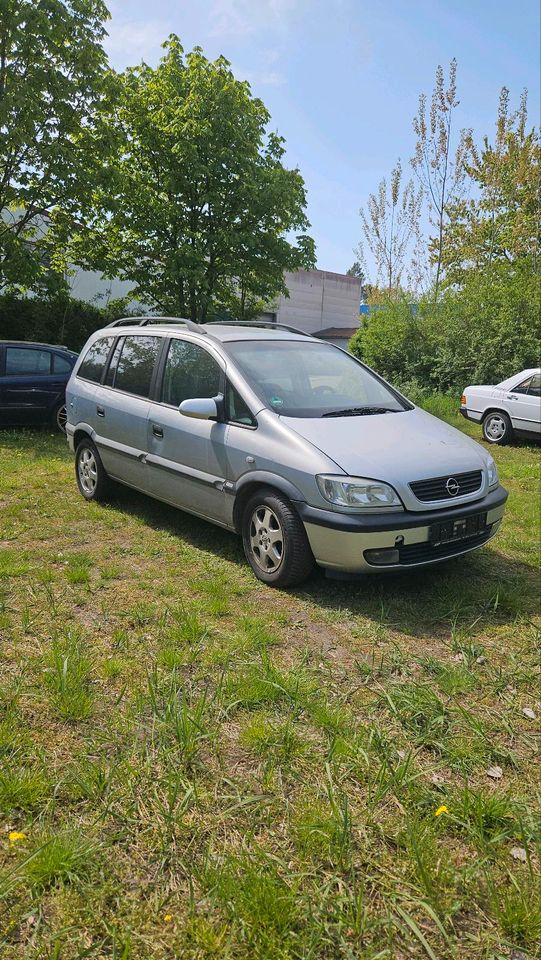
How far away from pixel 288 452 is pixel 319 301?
53006 mm

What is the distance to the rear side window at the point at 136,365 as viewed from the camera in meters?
5.93

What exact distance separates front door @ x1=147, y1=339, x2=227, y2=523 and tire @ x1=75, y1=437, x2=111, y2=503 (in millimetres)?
1077

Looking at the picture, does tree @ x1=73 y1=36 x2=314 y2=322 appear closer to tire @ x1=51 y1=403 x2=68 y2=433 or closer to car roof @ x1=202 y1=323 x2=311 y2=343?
tire @ x1=51 y1=403 x2=68 y2=433

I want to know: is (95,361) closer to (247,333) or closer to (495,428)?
(247,333)

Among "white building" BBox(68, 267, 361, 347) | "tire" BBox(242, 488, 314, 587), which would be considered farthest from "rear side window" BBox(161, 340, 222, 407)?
"white building" BBox(68, 267, 361, 347)

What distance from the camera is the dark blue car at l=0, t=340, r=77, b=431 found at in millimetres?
11258

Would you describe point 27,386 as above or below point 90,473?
above

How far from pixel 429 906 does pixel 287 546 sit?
2552mm

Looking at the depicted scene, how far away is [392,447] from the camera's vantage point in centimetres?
452

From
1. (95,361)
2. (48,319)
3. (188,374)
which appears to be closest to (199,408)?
(188,374)

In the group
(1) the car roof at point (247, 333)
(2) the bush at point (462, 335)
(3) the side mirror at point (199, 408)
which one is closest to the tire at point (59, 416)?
(1) the car roof at point (247, 333)

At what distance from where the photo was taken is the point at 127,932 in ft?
6.30

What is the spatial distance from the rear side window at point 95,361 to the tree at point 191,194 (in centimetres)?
1157

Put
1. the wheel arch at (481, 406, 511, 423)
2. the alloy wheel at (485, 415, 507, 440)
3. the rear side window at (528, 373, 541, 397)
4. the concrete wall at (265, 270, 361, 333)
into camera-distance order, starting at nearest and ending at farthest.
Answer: the rear side window at (528, 373, 541, 397) < the wheel arch at (481, 406, 511, 423) < the alloy wheel at (485, 415, 507, 440) < the concrete wall at (265, 270, 361, 333)
